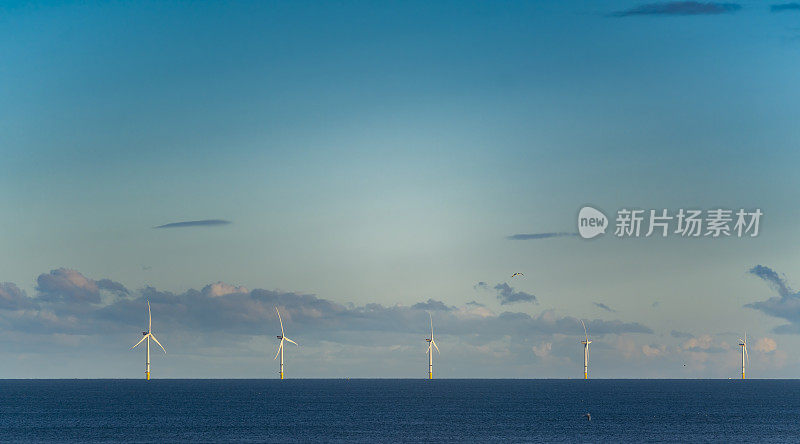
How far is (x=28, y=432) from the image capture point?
187875 mm

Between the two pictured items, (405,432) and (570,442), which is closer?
(570,442)

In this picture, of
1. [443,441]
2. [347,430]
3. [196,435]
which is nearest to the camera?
[443,441]

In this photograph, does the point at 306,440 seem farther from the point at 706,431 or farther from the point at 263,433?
the point at 706,431

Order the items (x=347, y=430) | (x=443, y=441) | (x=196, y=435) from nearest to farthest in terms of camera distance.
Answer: (x=443, y=441)
(x=196, y=435)
(x=347, y=430)

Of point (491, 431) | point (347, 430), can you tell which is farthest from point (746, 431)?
point (347, 430)

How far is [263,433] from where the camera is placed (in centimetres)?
18425

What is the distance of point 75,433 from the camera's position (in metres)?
185

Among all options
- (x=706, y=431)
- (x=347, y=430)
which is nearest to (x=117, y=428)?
(x=347, y=430)

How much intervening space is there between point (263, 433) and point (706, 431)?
9742 centimetres

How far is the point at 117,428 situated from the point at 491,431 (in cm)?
8336

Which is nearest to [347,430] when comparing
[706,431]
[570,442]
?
[570,442]

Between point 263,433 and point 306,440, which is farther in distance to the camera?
point 263,433

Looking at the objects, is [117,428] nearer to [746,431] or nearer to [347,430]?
[347,430]

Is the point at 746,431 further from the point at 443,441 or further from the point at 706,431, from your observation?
the point at 443,441
